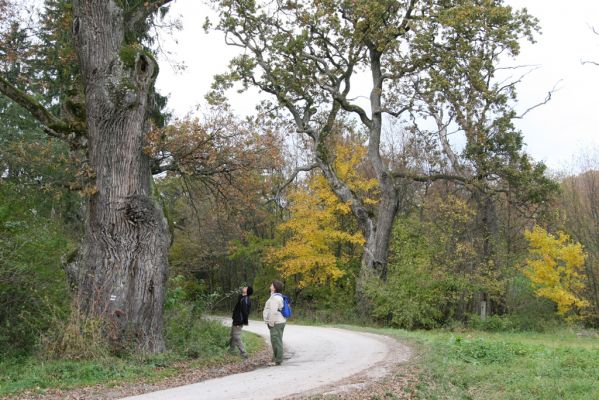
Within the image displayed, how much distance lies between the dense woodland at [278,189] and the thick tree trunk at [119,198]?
40 millimetres

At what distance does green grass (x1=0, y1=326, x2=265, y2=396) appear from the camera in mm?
8938

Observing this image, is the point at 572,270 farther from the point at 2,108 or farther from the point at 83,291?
the point at 2,108

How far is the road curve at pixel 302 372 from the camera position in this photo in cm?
840

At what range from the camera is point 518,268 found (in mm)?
27172

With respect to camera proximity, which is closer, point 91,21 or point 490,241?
point 91,21

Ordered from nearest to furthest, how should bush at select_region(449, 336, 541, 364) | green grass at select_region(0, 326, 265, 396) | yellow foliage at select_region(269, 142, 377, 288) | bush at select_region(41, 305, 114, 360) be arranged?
green grass at select_region(0, 326, 265, 396)
bush at select_region(41, 305, 114, 360)
bush at select_region(449, 336, 541, 364)
yellow foliage at select_region(269, 142, 377, 288)

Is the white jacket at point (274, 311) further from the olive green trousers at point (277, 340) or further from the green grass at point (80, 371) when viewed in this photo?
the green grass at point (80, 371)

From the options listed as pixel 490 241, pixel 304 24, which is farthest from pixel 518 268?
pixel 304 24

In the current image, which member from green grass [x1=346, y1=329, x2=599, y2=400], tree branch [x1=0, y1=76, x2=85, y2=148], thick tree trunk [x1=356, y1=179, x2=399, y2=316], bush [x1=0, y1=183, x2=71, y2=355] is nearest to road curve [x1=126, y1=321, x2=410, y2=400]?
green grass [x1=346, y1=329, x2=599, y2=400]

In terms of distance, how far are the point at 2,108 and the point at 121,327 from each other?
1539cm

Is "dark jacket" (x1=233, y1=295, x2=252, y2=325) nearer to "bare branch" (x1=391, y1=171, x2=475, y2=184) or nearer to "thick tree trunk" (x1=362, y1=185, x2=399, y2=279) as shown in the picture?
"bare branch" (x1=391, y1=171, x2=475, y2=184)

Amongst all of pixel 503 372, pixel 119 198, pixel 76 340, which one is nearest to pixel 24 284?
pixel 76 340

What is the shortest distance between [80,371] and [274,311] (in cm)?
418

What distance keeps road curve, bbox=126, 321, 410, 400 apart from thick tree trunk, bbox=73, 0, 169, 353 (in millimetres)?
2667
